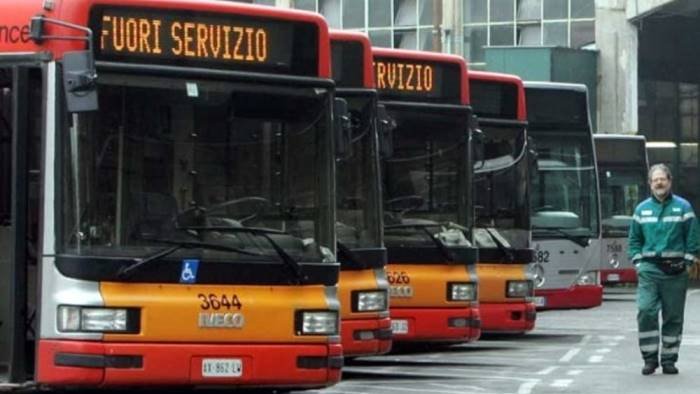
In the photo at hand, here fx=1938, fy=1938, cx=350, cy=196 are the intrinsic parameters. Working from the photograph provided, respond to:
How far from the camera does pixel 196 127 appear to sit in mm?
12133

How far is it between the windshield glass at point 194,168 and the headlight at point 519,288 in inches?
315

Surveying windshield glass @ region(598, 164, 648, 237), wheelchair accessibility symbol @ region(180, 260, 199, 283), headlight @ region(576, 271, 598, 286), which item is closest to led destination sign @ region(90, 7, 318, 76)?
wheelchair accessibility symbol @ region(180, 260, 199, 283)

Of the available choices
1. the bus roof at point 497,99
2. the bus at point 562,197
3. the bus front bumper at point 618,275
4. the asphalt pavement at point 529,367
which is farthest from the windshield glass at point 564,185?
the bus front bumper at point 618,275

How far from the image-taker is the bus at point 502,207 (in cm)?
2030

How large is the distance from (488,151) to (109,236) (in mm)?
9414

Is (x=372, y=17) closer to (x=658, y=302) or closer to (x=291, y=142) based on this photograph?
(x=658, y=302)

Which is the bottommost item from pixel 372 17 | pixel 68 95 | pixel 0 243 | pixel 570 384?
pixel 570 384

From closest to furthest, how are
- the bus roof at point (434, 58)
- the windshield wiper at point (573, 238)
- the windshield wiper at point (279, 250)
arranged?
the windshield wiper at point (279, 250) < the bus roof at point (434, 58) < the windshield wiper at point (573, 238)

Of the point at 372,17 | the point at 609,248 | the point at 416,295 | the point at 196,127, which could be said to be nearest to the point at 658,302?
the point at 416,295

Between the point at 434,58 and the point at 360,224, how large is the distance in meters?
3.18

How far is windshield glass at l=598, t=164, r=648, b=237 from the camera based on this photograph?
113 feet

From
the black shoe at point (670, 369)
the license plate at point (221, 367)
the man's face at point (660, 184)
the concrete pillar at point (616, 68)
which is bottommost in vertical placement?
the black shoe at point (670, 369)

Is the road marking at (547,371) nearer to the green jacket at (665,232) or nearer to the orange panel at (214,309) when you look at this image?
the green jacket at (665,232)

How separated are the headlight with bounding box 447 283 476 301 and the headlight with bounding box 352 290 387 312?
8.32 feet
